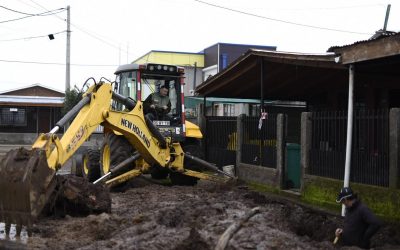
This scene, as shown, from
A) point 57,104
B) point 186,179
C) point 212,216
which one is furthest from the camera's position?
point 57,104

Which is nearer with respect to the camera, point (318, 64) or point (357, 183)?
point (357, 183)

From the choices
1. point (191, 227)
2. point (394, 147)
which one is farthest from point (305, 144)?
point (191, 227)

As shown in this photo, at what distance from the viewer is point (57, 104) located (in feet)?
139

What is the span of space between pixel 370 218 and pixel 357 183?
11.6ft

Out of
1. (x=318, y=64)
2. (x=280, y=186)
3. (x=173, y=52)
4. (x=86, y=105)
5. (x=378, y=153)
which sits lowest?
(x=280, y=186)

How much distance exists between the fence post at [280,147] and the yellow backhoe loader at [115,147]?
4.62ft

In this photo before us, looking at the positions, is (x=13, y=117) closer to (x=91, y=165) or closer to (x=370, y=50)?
(x=91, y=165)

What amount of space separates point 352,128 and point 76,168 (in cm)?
864

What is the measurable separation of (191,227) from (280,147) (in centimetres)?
616

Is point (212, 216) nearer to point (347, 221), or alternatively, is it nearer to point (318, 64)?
point (347, 221)

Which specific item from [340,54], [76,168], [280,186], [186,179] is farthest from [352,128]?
[76,168]

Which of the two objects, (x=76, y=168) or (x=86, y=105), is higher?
(x=86, y=105)

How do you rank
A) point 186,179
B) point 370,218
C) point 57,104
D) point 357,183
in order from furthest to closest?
1. point 57,104
2. point 186,179
3. point 357,183
4. point 370,218

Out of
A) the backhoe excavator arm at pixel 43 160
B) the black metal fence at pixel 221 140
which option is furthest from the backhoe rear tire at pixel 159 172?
the black metal fence at pixel 221 140
